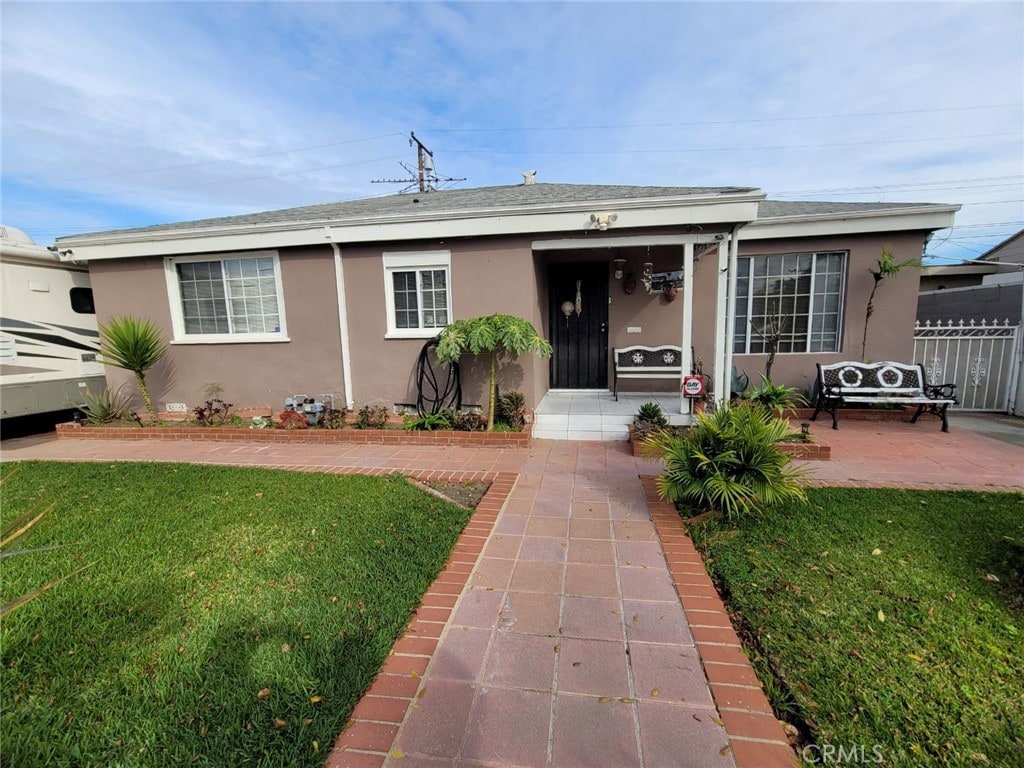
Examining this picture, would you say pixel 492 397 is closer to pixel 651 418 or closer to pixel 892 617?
pixel 651 418

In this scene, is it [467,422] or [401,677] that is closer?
[401,677]

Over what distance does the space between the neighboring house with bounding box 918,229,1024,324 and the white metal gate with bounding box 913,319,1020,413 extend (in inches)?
27.9

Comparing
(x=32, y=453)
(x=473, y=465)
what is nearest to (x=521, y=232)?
(x=473, y=465)

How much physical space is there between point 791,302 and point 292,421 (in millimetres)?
8301

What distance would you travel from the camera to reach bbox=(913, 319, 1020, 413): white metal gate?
706cm

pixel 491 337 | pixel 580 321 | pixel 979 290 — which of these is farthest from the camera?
pixel 979 290

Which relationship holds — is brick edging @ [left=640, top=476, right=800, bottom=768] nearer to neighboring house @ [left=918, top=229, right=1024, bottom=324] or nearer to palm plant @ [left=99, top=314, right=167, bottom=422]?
palm plant @ [left=99, top=314, right=167, bottom=422]

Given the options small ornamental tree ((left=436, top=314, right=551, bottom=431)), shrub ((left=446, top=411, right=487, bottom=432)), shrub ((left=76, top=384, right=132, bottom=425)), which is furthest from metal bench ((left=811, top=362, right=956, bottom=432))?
shrub ((left=76, top=384, right=132, bottom=425))

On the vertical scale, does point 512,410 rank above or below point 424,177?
below

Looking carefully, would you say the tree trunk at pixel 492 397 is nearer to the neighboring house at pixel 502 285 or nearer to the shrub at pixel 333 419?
the neighboring house at pixel 502 285

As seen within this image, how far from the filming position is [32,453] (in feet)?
19.5

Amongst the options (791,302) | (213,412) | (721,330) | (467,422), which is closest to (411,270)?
(467,422)

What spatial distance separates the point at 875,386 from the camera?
21.1 ft

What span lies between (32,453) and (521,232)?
7.36 meters
